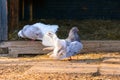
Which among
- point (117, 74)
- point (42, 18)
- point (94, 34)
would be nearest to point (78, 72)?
point (117, 74)

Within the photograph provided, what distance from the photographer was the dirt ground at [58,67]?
277 inches

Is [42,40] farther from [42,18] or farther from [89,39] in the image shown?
[42,18]

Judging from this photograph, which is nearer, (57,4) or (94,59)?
(94,59)

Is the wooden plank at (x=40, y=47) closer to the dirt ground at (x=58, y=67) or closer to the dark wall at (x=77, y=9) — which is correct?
the dirt ground at (x=58, y=67)

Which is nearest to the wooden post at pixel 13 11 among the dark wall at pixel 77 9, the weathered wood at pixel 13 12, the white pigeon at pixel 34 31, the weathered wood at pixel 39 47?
the weathered wood at pixel 13 12

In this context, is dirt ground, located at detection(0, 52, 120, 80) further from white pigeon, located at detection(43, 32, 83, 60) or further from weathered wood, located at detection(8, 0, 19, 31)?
weathered wood, located at detection(8, 0, 19, 31)

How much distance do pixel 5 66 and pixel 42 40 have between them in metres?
1.66

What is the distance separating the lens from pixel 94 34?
1060 centimetres

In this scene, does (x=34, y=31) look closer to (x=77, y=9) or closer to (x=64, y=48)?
(x=64, y=48)

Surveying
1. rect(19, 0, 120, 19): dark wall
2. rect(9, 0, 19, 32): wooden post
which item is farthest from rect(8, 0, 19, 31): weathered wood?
rect(19, 0, 120, 19): dark wall

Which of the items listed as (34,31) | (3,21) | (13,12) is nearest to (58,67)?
(34,31)

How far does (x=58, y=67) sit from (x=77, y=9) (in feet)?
16.9

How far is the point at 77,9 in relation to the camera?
12.8 m

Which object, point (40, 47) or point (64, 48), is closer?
point (64, 48)
